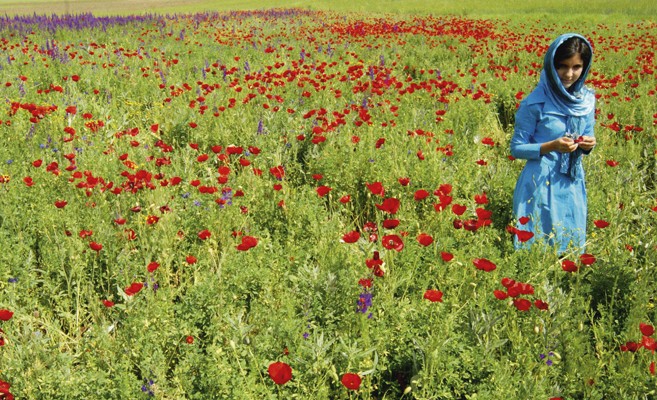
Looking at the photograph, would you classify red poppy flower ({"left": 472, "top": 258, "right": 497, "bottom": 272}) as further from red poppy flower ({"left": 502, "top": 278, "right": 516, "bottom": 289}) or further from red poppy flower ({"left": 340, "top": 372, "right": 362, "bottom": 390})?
red poppy flower ({"left": 340, "top": 372, "right": 362, "bottom": 390})

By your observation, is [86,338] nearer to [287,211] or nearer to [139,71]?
[287,211]

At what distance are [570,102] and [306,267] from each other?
2.06 m

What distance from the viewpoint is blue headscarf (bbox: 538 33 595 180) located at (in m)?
3.20

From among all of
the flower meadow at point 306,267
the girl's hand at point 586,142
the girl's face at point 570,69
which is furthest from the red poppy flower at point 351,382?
the girl's face at point 570,69

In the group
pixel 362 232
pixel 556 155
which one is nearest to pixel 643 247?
pixel 556 155

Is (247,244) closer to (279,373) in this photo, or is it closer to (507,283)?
(279,373)

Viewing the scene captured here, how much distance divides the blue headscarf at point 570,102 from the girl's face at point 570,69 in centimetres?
4

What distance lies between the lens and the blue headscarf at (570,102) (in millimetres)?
3201

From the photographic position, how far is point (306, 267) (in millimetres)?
2719

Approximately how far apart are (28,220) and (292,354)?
229cm

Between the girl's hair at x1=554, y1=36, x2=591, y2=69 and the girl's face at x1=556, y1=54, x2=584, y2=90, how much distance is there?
0.08 ft

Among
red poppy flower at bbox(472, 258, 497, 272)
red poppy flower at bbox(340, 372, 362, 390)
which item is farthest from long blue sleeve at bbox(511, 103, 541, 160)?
red poppy flower at bbox(340, 372, 362, 390)

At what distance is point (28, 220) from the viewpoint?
3.35 m

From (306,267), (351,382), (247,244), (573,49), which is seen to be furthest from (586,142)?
(351,382)
